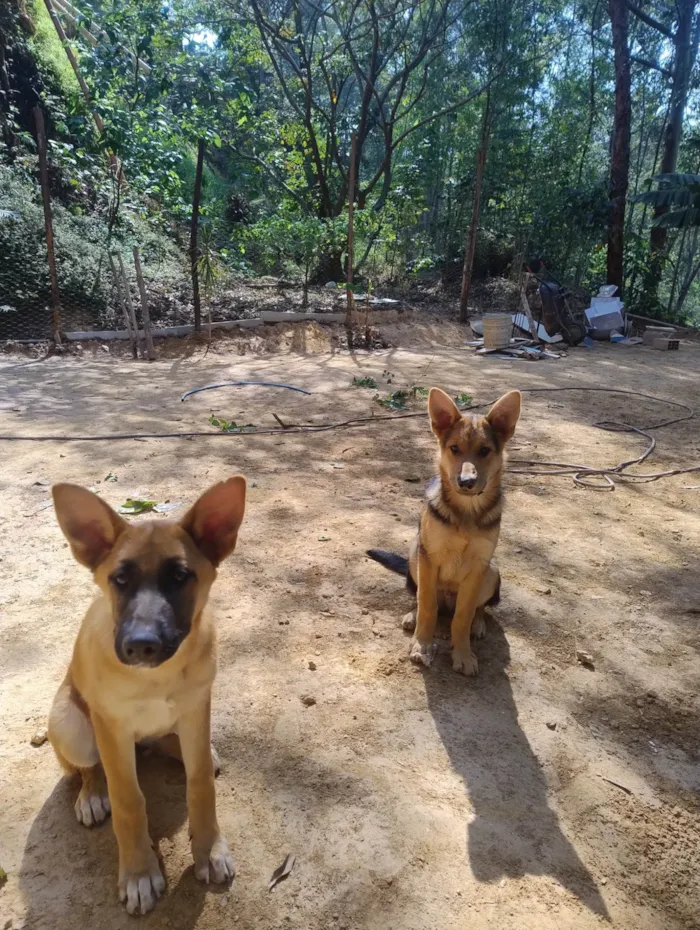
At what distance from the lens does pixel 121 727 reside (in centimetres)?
197

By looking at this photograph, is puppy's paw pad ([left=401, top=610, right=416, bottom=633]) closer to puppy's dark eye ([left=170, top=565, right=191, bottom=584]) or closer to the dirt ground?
the dirt ground

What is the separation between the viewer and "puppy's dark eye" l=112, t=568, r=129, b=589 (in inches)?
73.6

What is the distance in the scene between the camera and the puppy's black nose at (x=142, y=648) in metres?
1.68

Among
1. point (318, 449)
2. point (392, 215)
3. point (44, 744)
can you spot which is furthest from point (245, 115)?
point (44, 744)

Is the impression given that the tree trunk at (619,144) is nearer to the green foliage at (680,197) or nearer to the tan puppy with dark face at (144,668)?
the green foliage at (680,197)

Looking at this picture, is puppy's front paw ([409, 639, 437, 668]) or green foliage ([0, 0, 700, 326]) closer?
puppy's front paw ([409, 639, 437, 668])

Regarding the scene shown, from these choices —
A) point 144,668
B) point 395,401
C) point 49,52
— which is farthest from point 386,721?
point 49,52

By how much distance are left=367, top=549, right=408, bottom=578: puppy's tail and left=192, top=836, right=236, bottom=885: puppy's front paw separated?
2220 millimetres

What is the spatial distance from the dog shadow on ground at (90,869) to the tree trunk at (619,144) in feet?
69.4

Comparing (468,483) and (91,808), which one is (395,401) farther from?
(91,808)

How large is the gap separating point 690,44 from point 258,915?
1209 inches

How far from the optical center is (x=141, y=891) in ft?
6.63

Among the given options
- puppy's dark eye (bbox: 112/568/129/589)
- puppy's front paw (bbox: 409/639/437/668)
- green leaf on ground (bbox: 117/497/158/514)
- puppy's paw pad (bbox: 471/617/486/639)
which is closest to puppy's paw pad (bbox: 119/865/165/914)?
puppy's dark eye (bbox: 112/568/129/589)

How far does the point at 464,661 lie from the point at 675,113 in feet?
85.4
